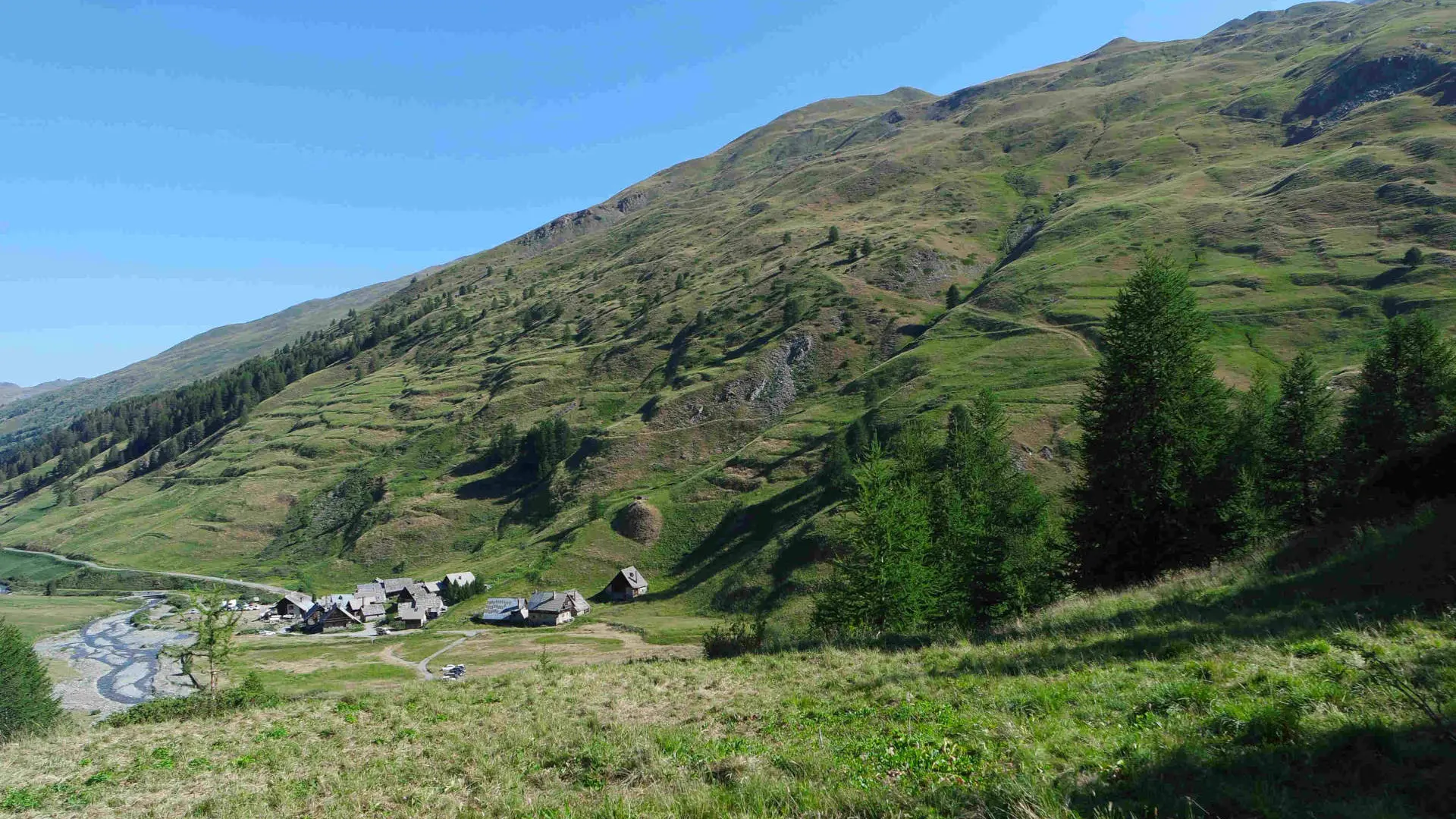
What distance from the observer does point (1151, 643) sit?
15.1 meters

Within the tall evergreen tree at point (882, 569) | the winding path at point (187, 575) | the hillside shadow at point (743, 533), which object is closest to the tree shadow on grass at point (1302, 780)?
the tall evergreen tree at point (882, 569)

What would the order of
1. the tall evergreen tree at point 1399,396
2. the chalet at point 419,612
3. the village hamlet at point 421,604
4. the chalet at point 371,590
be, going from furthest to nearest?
the chalet at point 371,590, the chalet at point 419,612, the village hamlet at point 421,604, the tall evergreen tree at point 1399,396

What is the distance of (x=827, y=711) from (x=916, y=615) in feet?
80.8

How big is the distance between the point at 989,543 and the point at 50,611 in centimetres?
16781

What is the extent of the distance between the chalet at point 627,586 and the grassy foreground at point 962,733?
77667 millimetres

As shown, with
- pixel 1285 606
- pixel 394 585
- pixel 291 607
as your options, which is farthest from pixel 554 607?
pixel 1285 606

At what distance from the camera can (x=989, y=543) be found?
42375 mm

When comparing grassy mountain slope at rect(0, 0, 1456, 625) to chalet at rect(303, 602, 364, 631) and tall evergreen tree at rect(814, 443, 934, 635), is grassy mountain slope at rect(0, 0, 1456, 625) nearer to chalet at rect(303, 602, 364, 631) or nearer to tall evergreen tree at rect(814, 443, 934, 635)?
chalet at rect(303, 602, 364, 631)

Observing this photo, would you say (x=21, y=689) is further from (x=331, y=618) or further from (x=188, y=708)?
(x=331, y=618)

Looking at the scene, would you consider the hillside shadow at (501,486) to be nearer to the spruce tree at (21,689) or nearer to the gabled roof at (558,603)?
the gabled roof at (558,603)

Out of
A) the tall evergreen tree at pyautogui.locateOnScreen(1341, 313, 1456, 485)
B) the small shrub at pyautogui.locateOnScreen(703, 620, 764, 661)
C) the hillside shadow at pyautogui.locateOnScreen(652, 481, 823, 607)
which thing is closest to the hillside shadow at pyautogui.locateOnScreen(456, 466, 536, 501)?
the hillside shadow at pyautogui.locateOnScreen(652, 481, 823, 607)

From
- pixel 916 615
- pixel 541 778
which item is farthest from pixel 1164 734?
pixel 916 615

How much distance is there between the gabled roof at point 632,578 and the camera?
98875 millimetres

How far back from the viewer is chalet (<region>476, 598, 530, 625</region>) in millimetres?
96625
